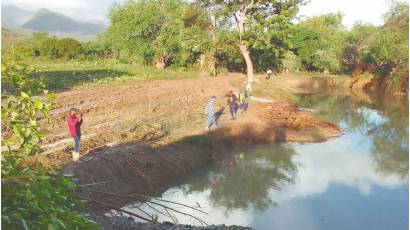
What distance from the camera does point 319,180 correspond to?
19203 mm

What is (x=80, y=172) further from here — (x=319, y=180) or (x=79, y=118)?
(x=319, y=180)

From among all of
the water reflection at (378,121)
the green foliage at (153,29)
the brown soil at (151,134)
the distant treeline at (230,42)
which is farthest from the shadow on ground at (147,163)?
the green foliage at (153,29)

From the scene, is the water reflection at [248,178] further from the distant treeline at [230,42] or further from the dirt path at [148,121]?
the distant treeline at [230,42]

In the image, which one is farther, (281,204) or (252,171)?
(252,171)

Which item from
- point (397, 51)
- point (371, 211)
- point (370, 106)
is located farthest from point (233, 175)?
point (397, 51)

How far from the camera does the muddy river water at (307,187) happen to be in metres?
15.1

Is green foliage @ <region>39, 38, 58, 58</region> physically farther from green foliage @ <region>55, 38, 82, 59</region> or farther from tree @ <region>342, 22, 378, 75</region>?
tree @ <region>342, 22, 378, 75</region>

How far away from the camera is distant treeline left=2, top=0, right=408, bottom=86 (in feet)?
159

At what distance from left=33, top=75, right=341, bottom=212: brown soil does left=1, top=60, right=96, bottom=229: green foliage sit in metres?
5.83

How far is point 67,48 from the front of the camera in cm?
6688

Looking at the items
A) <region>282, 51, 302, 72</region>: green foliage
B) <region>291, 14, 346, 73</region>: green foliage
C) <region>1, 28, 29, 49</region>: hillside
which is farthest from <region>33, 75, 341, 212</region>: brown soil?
<region>291, 14, 346, 73</region>: green foliage

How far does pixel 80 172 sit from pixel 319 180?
919 centimetres

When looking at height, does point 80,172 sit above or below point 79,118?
below

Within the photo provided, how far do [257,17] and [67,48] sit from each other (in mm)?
30124
